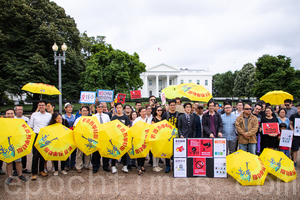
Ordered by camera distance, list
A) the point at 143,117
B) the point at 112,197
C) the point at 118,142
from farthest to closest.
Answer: the point at 143,117 < the point at 118,142 < the point at 112,197

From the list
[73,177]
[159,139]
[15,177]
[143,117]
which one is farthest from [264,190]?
[15,177]

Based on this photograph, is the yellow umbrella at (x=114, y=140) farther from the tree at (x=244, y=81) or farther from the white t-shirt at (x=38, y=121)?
the tree at (x=244, y=81)

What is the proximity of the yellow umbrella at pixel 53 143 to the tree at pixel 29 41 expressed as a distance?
19244 millimetres

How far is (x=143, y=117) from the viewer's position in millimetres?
5598

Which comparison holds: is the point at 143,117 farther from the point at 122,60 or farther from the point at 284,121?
the point at 122,60

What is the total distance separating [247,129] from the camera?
5234 millimetres

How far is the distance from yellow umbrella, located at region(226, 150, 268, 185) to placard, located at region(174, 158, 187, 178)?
1.11 meters

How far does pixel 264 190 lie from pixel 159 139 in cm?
265

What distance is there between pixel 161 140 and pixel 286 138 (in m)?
3.90

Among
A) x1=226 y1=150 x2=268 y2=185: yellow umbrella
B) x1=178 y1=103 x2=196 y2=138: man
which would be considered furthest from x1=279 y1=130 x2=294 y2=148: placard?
x1=178 y1=103 x2=196 y2=138: man

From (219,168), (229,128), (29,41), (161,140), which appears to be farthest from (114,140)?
(29,41)

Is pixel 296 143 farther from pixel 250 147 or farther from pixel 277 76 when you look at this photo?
pixel 277 76

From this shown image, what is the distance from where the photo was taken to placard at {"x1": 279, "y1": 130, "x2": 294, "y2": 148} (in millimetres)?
5354

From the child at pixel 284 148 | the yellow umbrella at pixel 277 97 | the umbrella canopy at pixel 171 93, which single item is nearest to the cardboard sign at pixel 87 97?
the umbrella canopy at pixel 171 93
